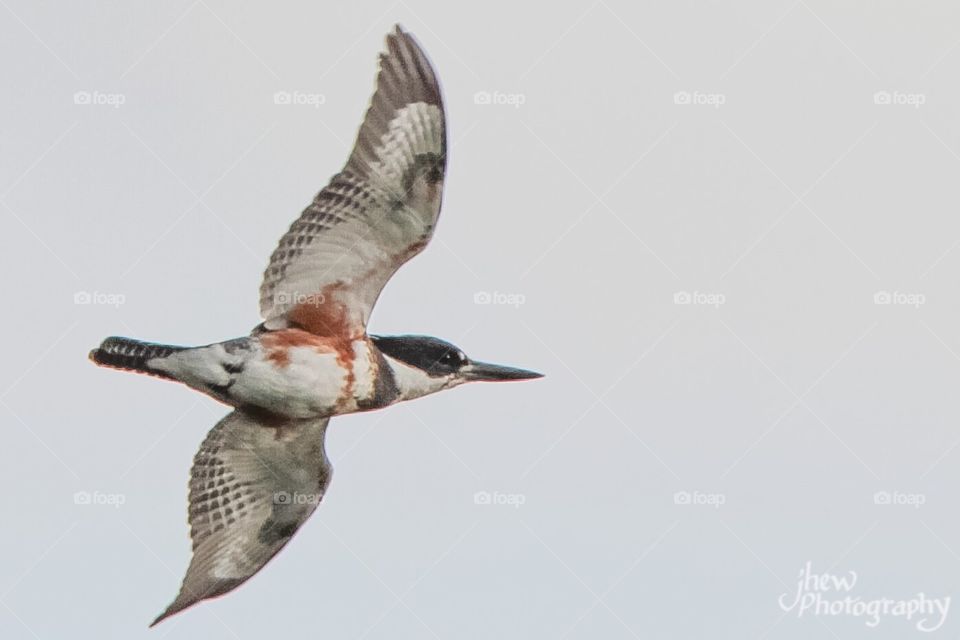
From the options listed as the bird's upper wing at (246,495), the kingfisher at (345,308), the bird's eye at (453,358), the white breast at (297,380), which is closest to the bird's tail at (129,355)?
the kingfisher at (345,308)

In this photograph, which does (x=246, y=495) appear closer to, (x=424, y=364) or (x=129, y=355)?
(x=129, y=355)

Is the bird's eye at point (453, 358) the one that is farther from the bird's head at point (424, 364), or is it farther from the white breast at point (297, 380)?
the white breast at point (297, 380)

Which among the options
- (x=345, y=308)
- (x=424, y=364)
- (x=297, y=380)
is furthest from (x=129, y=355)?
(x=424, y=364)

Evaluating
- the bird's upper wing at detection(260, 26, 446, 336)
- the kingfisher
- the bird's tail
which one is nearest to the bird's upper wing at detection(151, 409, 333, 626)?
the kingfisher

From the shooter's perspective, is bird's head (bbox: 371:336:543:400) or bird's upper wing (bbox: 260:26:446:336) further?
bird's head (bbox: 371:336:543:400)

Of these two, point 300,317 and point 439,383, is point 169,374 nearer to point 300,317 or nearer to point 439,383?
point 300,317

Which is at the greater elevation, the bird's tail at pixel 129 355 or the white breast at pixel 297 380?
the bird's tail at pixel 129 355

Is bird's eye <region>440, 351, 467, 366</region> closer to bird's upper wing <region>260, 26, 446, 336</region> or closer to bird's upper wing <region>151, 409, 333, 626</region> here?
bird's upper wing <region>260, 26, 446, 336</region>
